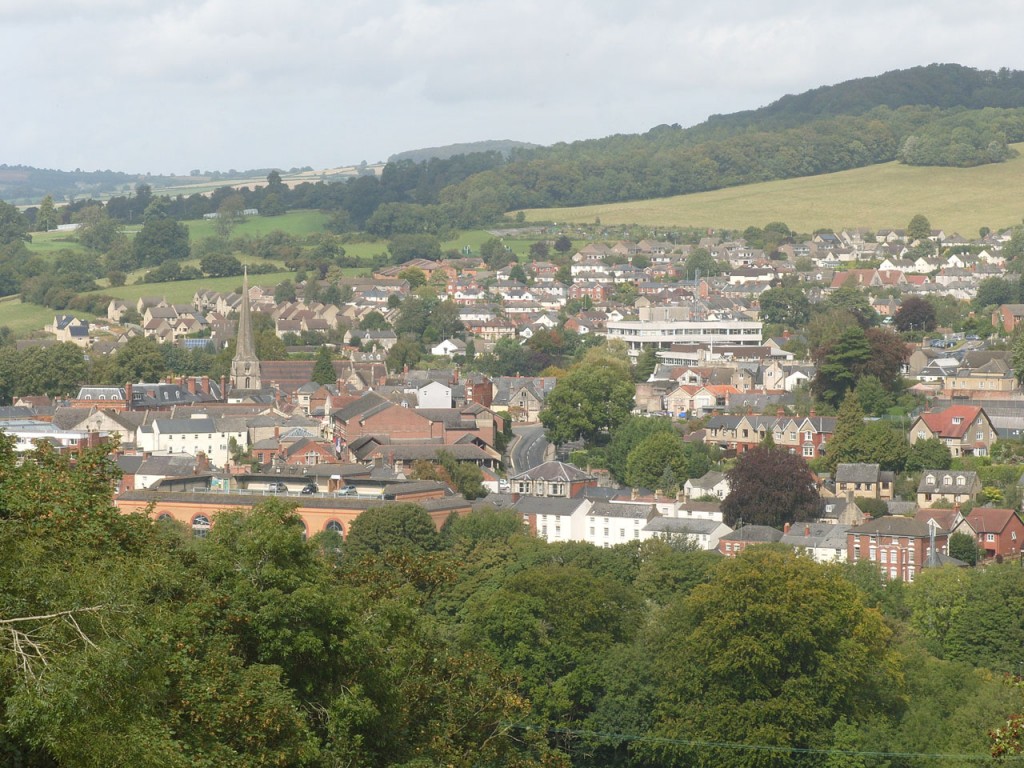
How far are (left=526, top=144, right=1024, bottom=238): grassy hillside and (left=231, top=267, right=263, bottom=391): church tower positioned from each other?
7160 centimetres

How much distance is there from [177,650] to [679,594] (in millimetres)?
27018

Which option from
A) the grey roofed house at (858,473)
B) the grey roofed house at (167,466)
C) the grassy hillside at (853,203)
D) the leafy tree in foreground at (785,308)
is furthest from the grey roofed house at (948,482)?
the grassy hillside at (853,203)

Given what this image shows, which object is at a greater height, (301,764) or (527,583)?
(301,764)

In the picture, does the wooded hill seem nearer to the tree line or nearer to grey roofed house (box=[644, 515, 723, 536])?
grey roofed house (box=[644, 515, 723, 536])

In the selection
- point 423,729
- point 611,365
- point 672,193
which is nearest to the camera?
point 423,729

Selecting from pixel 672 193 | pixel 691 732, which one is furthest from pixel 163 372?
pixel 672 193

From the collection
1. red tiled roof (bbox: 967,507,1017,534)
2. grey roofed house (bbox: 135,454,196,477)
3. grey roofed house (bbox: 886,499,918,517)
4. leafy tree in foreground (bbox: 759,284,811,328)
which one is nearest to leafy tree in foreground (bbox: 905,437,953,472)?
grey roofed house (bbox: 886,499,918,517)

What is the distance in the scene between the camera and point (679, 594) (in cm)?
4362

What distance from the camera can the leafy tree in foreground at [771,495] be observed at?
56031mm

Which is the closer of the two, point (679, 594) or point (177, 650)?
point (177, 650)

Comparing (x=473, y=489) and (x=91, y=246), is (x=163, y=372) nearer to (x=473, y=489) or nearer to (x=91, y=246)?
(x=473, y=489)

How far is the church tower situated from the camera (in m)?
85.6

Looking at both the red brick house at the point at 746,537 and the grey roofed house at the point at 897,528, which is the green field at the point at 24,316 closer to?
the red brick house at the point at 746,537

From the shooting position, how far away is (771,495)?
5622 centimetres
